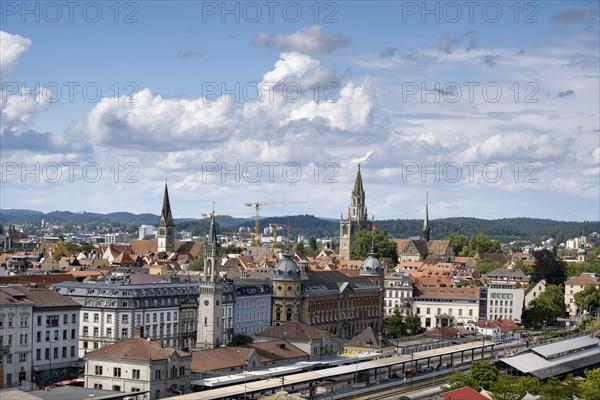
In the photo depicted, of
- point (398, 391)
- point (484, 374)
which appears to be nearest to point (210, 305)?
point (398, 391)

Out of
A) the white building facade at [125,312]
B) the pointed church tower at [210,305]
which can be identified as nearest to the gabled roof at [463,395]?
the pointed church tower at [210,305]

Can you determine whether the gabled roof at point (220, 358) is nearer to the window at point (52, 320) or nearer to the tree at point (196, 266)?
the window at point (52, 320)

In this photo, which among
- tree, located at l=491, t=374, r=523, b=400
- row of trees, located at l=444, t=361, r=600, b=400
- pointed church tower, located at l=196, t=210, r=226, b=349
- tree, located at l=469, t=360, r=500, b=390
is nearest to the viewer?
tree, located at l=491, t=374, r=523, b=400

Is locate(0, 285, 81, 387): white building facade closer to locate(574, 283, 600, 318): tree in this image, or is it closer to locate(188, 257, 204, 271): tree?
locate(188, 257, 204, 271): tree

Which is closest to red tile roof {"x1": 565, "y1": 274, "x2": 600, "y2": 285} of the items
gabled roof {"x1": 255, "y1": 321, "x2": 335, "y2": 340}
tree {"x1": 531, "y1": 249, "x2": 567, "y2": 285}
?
tree {"x1": 531, "y1": 249, "x2": 567, "y2": 285}

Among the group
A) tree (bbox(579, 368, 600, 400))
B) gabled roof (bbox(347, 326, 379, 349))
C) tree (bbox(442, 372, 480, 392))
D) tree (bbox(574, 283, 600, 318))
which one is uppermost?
→ tree (bbox(574, 283, 600, 318))

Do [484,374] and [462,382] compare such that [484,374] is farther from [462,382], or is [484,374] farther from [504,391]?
[504,391]

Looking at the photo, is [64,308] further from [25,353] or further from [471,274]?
[471,274]

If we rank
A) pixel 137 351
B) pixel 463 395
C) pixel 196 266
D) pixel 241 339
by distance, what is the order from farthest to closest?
pixel 196 266
pixel 241 339
pixel 137 351
pixel 463 395
